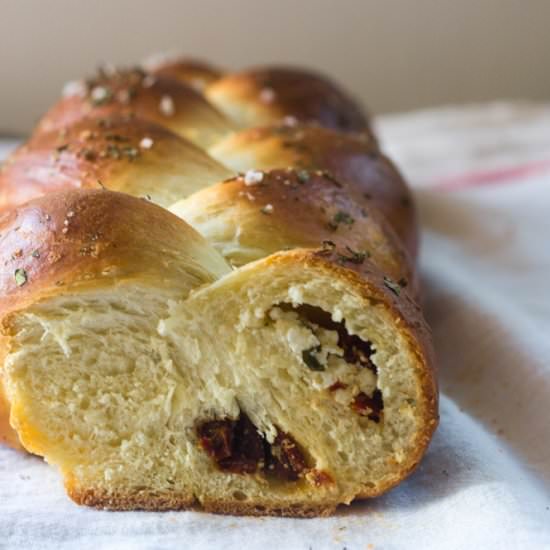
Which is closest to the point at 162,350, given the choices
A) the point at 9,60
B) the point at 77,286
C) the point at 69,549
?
the point at 77,286

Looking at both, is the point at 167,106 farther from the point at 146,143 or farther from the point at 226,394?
the point at 226,394

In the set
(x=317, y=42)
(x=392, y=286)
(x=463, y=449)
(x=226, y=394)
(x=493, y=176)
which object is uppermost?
(x=392, y=286)

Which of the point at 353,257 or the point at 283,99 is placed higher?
the point at 353,257

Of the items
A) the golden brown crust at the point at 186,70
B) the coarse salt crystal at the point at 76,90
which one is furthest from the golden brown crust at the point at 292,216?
the golden brown crust at the point at 186,70

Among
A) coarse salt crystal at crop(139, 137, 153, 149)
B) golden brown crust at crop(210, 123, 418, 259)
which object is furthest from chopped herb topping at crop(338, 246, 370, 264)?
coarse salt crystal at crop(139, 137, 153, 149)

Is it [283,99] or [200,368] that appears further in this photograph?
[283,99]

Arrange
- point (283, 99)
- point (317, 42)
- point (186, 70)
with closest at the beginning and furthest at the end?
point (283, 99), point (186, 70), point (317, 42)

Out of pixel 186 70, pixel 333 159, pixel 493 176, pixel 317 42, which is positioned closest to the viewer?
pixel 333 159

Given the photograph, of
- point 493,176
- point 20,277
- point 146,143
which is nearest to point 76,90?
point 146,143

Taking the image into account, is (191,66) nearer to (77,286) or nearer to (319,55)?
(77,286)
